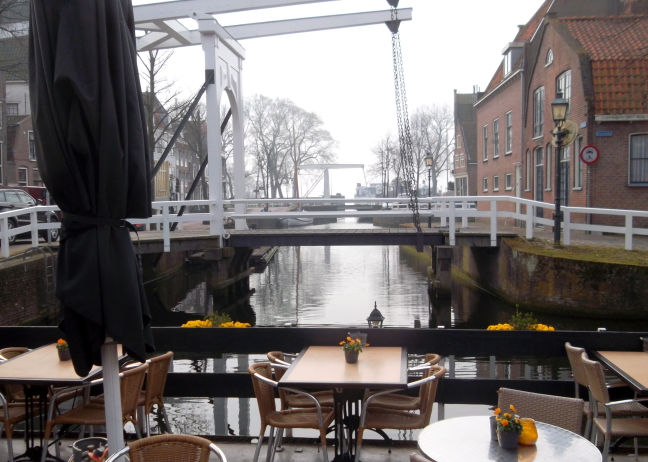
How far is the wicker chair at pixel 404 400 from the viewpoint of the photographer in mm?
4086

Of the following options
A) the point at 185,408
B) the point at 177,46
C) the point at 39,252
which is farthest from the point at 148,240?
the point at 185,408

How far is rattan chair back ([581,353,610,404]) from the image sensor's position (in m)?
3.80

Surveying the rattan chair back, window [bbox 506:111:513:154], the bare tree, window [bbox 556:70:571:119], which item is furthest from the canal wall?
the bare tree

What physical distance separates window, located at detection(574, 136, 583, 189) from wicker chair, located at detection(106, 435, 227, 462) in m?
17.6

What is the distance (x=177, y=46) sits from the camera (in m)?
14.1

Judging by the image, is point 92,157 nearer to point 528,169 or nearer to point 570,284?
point 570,284

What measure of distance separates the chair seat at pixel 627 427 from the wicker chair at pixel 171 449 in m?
2.44

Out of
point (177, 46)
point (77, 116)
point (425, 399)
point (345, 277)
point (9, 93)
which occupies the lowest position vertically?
point (345, 277)

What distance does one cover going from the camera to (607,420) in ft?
12.2

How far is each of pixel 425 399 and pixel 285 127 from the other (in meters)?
55.6

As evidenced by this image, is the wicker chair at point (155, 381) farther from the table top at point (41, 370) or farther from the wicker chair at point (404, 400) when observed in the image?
the wicker chair at point (404, 400)

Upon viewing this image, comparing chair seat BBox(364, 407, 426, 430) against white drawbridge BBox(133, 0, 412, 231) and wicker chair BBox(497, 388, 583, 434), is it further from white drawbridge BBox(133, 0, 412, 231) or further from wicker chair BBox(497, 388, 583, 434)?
white drawbridge BBox(133, 0, 412, 231)

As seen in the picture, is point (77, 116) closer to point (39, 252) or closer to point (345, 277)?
point (39, 252)

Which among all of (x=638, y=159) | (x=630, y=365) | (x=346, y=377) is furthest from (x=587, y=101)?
(x=346, y=377)
